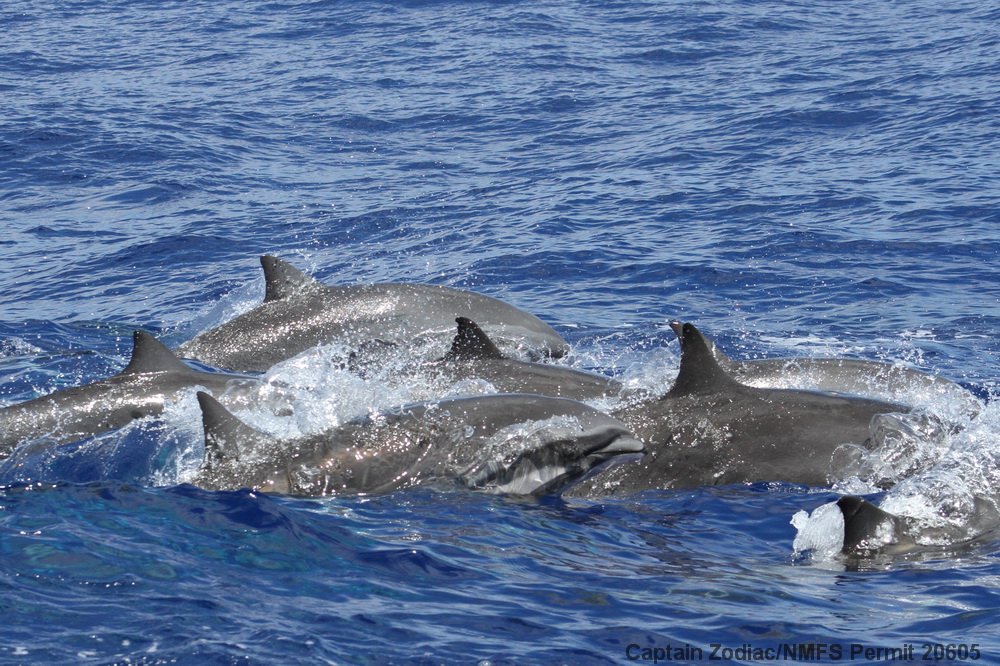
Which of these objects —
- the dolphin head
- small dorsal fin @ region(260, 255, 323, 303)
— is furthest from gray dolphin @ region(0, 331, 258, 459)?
the dolphin head

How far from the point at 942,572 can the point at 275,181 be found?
19.1 meters

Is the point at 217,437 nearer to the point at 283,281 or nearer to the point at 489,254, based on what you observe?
the point at 283,281

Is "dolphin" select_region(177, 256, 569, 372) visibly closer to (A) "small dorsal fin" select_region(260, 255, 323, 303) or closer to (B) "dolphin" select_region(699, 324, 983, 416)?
(A) "small dorsal fin" select_region(260, 255, 323, 303)

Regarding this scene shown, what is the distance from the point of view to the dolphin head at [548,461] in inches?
360

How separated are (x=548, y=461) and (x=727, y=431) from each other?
5.07 feet

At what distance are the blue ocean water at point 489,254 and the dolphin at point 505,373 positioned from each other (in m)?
0.54

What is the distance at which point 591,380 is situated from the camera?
37.1 feet

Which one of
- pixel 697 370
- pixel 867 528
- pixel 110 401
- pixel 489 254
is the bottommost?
pixel 489 254

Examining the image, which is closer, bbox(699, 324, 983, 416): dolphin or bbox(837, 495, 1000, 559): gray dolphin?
bbox(837, 495, 1000, 559): gray dolphin

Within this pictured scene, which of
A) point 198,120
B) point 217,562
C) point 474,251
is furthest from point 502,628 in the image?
point 198,120

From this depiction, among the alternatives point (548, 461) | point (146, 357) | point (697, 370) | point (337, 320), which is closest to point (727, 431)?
point (697, 370)

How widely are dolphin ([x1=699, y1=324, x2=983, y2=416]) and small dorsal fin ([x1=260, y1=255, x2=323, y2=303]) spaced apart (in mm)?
5274

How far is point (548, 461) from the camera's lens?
9156mm

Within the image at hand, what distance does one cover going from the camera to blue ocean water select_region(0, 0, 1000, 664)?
6.94 metres
